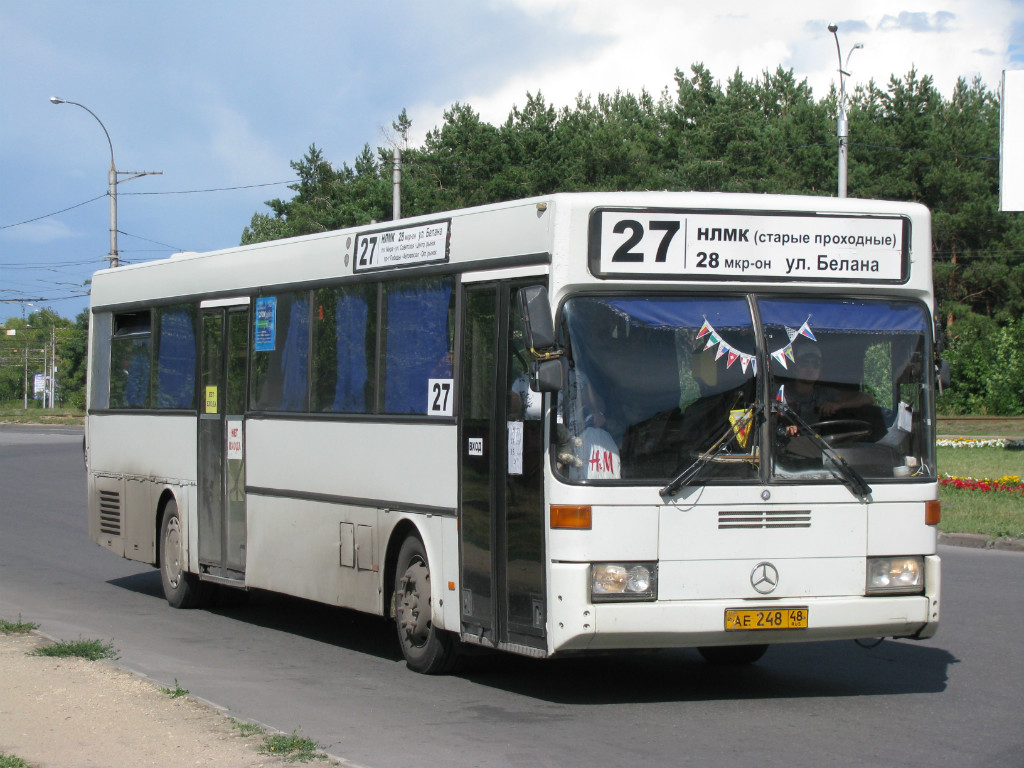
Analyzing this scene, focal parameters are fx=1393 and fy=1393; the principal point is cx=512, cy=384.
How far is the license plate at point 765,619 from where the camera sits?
7875mm

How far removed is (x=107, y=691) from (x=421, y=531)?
7.69 feet

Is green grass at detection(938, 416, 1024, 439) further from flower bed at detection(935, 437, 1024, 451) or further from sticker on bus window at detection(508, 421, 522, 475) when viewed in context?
sticker on bus window at detection(508, 421, 522, 475)

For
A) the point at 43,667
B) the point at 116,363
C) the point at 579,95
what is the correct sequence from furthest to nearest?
the point at 579,95 → the point at 116,363 → the point at 43,667

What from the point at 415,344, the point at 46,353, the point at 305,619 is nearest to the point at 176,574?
the point at 305,619

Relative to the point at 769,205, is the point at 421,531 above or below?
below

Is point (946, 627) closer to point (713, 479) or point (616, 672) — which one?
point (616, 672)

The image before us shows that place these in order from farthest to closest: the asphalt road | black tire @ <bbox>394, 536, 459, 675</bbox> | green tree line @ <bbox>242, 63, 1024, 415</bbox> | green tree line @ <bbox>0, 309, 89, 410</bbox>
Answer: green tree line @ <bbox>0, 309, 89, 410</bbox>, green tree line @ <bbox>242, 63, 1024, 415</bbox>, black tire @ <bbox>394, 536, 459, 675</bbox>, the asphalt road

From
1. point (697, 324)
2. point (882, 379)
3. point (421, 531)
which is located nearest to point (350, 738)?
point (421, 531)

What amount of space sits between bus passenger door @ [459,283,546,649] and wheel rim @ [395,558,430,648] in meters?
0.59

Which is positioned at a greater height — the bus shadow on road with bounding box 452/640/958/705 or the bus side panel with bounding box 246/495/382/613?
the bus side panel with bounding box 246/495/382/613

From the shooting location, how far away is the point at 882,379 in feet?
27.4

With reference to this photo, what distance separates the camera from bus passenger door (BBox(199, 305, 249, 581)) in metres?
12.1

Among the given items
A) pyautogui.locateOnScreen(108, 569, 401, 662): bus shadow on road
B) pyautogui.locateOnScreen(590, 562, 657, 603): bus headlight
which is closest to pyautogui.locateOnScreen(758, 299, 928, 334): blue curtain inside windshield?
pyautogui.locateOnScreen(590, 562, 657, 603): bus headlight

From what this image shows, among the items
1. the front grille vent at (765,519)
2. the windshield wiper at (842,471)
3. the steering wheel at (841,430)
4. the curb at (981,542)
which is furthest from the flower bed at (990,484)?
the front grille vent at (765,519)
